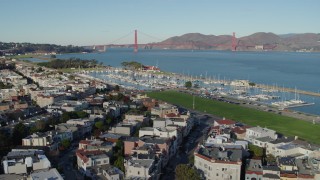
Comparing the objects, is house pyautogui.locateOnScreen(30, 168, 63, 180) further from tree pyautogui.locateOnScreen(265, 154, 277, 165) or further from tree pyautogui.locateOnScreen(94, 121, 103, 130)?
tree pyautogui.locateOnScreen(265, 154, 277, 165)

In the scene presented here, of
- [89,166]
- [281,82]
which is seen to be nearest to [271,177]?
[89,166]

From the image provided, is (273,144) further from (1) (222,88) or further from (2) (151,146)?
(1) (222,88)

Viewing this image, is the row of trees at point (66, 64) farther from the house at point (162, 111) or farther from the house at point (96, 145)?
the house at point (96, 145)

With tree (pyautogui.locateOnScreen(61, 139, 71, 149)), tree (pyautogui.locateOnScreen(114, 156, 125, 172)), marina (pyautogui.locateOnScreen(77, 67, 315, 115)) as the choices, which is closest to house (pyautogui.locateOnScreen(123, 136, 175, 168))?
tree (pyautogui.locateOnScreen(114, 156, 125, 172))

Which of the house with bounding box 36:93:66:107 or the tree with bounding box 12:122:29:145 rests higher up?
the house with bounding box 36:93:66:107

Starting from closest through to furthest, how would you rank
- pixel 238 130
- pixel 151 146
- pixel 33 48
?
pixel 151 146 → pixel 238 130 → pixel 33 48

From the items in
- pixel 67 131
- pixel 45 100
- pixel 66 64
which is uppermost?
pixel 66 64

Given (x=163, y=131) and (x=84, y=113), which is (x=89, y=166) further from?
(x=84, y=113)

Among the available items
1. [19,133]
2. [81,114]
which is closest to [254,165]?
[19,133]
